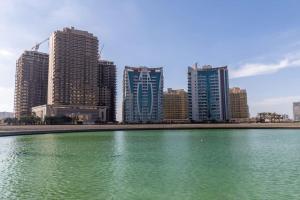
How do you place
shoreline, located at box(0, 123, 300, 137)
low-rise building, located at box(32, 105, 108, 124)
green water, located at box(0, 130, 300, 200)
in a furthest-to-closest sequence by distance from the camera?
low-rise building, located at box(32, 105, 108, 124) < shoreline, located at box(0, 123, 300, 137) < green water, located at box(0, 130, 300, 200)

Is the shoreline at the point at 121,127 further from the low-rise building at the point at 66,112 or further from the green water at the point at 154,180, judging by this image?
the green water at the point at 154,180

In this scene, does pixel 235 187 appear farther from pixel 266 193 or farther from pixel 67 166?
pixel 67 166

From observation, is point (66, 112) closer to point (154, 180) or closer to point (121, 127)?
point (121, 127)

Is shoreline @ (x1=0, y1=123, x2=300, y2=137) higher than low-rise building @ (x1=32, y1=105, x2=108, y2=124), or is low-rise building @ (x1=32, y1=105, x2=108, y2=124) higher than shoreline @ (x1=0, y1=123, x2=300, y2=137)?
low-rise building @ (x1=32, y1=105, x2=108, y2=124)

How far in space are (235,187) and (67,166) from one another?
17.1 m

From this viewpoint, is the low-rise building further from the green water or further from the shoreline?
the green water

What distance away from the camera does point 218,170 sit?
26.0 meters

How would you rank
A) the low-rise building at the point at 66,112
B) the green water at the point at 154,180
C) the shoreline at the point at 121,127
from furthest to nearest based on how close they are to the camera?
the low-rise building at the point at 66,112 → the shoreline at the point at 121,127 → the green water at the point at 154,180

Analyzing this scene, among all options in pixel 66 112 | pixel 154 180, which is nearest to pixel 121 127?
pixel 66 112

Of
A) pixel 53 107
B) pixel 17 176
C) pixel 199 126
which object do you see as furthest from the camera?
pixel 53 107

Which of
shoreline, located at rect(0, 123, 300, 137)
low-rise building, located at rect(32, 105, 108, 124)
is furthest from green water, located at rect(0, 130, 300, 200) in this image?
low-rise building, located at rect(32, 105, 108, 124)

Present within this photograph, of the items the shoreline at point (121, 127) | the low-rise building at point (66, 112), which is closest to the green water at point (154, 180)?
the shoreline at point (121, 127)

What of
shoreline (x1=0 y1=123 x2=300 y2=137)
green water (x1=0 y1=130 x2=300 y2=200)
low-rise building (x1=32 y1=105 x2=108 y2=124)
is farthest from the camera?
low-rise building (x1=32 y1=105 x2=108 y2=124)

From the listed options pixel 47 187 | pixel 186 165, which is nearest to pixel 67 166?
pixel 47 187
